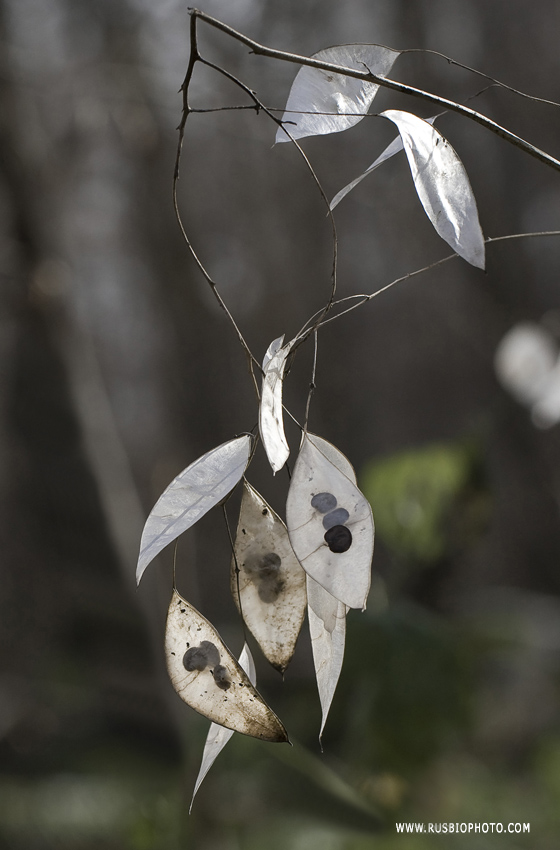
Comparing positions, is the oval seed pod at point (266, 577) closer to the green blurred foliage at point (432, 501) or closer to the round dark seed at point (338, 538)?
the round dark seed at point (338, 538)

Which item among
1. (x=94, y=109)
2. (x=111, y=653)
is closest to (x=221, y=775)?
(x=111, y=653)

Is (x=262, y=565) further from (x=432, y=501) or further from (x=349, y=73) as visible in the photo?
(x=432, y=501)

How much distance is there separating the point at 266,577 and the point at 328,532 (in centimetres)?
5

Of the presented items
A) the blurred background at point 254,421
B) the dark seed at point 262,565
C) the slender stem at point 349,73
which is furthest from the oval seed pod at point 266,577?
the blurred background at point 254,421

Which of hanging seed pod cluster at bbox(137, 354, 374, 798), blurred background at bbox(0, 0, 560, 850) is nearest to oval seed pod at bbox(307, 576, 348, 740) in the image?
hanging seed pod cluster at bbox(137, 354, 374, 798)

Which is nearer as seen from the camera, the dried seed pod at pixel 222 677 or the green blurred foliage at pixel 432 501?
the dried seed pod at pixel 222 677

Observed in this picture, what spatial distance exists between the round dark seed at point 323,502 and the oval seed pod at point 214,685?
0.05 meters

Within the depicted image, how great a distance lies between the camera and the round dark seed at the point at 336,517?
187 millimetres

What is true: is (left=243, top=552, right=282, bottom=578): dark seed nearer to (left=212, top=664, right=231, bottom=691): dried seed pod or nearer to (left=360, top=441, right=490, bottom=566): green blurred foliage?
(left=212, top=664, right=231, bottom=691): dried seed pod

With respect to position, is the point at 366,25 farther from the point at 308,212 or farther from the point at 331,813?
the point at 331,813

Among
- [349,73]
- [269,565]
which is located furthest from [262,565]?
Answer: [349,73]

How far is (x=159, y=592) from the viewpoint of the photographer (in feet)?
4.10

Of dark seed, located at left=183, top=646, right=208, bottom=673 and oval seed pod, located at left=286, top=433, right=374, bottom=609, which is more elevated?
oval seed pod, located at left=286, top=433, right=374, bottom=609

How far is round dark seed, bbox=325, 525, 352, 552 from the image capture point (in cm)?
18
